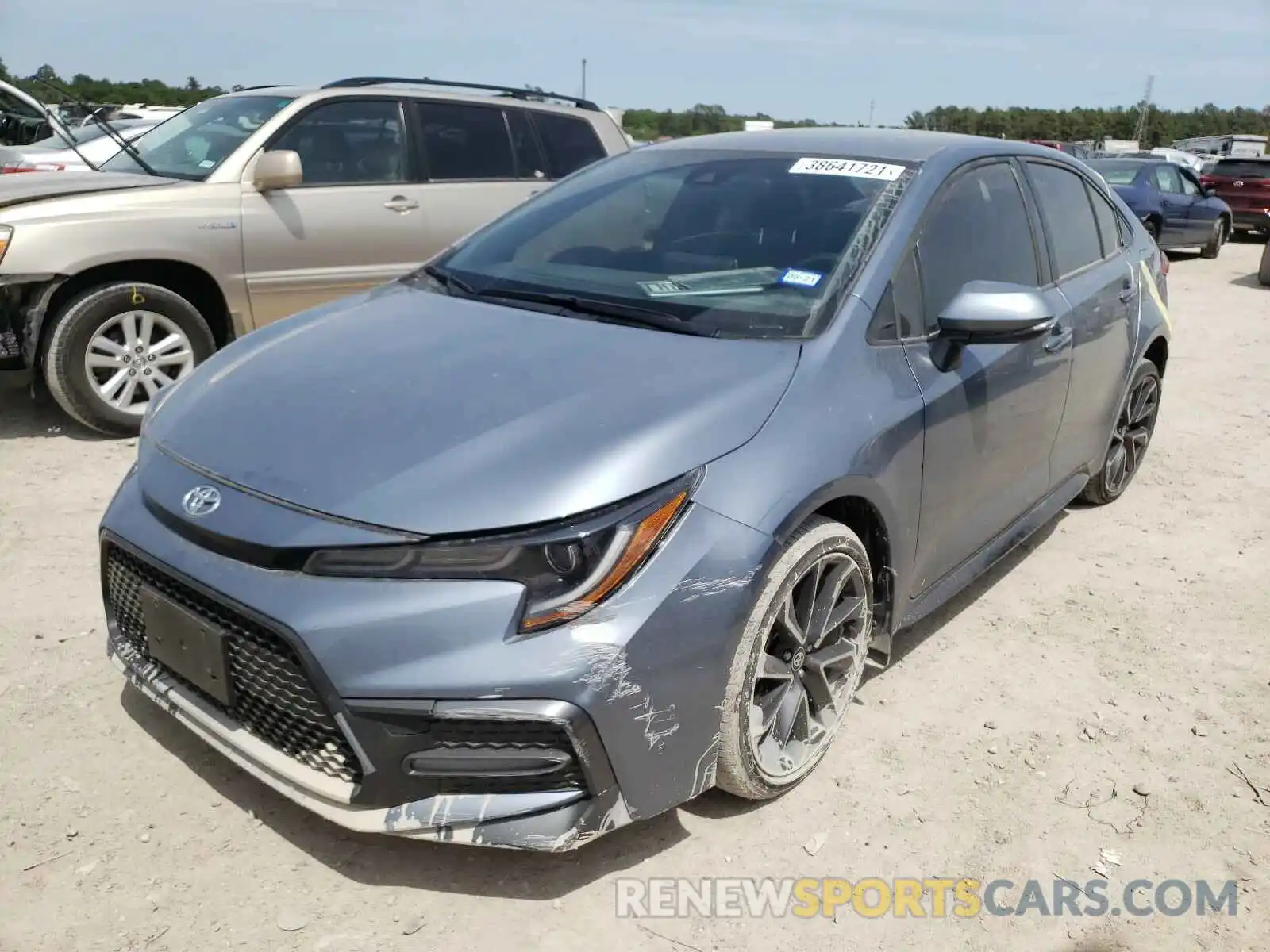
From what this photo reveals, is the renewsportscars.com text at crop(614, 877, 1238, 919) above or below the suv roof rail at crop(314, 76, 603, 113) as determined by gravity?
below

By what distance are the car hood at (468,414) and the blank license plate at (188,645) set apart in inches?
12.2

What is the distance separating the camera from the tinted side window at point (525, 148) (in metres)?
6.74

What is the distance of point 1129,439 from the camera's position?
4.96 metres

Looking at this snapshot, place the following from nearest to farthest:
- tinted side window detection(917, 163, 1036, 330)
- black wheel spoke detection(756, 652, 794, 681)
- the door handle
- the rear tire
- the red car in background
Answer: black wheel spoke detection(756, 652, 794, 681)
tinted side window detection(917, 163, 1036, 330)
the door handle
the rear tire
the red car in background

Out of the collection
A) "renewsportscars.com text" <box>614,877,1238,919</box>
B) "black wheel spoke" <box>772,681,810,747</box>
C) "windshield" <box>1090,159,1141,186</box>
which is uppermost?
"windshield" <box>1090,159,1141,186</box>

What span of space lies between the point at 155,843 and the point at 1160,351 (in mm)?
4637

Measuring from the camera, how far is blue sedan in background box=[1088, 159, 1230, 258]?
15.2 meters

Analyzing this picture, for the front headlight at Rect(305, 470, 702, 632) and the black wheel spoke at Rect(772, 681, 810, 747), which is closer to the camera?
the front headlight at Rect(305, 470, 702, 632)

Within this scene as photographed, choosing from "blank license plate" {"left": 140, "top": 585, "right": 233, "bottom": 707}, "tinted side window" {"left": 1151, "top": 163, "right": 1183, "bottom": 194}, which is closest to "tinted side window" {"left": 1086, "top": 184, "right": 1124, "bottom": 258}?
"blank license plate" {"left": 140, "top": 585, "right": 233, "bottom": 707}

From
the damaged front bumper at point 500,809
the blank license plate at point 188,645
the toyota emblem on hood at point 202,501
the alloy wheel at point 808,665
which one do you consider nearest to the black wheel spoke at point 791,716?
the alloy wheel at point 808,665

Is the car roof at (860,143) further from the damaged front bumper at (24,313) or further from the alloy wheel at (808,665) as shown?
the damaged front bumper at (24,313)

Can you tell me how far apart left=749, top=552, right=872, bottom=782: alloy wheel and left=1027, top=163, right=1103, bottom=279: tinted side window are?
1802mm

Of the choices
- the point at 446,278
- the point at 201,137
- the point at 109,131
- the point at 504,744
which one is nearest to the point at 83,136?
the point at 109,131

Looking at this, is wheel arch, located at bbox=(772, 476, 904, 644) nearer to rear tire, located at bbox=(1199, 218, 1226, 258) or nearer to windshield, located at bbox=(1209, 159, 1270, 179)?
rear tire, located at bbox=(1199, 218, 1226, 258)
